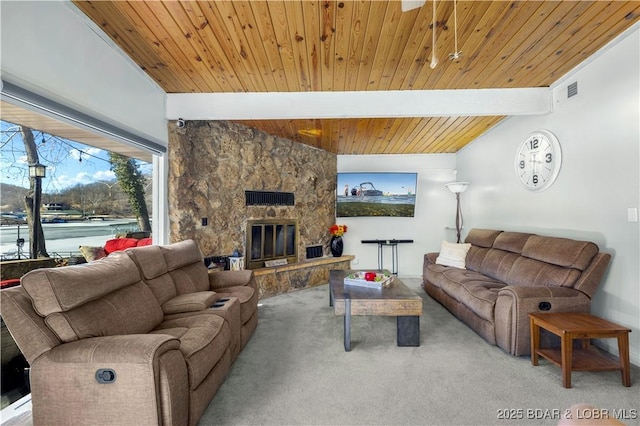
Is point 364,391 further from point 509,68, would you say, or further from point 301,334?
point 509,68

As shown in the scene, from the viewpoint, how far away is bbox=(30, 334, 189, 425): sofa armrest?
1.40 metres

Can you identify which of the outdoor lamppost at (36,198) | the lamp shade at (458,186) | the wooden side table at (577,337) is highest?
the lamp shade at (458,186)

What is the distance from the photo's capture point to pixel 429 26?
2217 millimetres

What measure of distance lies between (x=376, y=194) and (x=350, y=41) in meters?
3.48

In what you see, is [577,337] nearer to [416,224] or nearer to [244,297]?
[244,297]

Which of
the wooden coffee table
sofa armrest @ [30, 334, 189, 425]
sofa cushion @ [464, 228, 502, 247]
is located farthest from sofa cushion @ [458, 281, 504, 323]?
sofa armrest @ [30, 334, 189, 425]

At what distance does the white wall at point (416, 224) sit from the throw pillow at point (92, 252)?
388cm

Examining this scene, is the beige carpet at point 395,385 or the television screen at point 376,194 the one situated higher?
the television screen at point 376,194

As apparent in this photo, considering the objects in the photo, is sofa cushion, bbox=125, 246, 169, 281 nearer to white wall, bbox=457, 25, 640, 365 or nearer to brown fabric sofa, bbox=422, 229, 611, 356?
brown fabric sofa, bbox=422, 229, 611, 356

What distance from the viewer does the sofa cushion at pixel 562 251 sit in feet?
8.38

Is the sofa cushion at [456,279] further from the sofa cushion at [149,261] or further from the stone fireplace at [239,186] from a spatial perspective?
the sofa cushion at [149,261]

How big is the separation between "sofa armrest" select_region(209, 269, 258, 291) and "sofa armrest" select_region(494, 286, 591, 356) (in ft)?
7.73

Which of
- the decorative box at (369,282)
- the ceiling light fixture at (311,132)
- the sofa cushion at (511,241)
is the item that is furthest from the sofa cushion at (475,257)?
the ceiling light fixture at (311,132)

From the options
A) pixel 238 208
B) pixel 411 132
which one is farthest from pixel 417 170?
pixel 238 208
